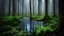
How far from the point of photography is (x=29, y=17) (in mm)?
3582

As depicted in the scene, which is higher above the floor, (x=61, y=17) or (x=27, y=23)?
(x=61, y=17)

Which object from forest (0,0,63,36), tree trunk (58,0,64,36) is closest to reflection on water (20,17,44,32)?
forest (0,0,63,36)

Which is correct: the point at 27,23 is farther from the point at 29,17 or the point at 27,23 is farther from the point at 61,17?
the point at 61,17

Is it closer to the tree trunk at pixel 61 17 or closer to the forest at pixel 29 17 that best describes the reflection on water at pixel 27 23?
the forest at pixel 29 17

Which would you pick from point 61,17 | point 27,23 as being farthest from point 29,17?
point 61,17

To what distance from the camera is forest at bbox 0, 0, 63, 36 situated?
3555 millimetres

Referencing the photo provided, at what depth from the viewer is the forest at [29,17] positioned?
355 cm

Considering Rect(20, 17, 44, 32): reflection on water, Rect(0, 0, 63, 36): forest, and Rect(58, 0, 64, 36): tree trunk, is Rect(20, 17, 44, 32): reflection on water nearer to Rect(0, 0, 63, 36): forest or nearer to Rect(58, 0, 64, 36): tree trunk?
Rect(0, 0, 63, 36): forest

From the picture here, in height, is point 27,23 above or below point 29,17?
below

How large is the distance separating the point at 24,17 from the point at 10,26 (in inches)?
15.2

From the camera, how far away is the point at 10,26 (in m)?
3.57

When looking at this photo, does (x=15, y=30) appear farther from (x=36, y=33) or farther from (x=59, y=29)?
(x=59, y=29)

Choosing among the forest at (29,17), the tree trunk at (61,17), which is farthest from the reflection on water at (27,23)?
the tree trunk at (61,17)

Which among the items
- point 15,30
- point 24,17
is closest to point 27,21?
point 24,17
